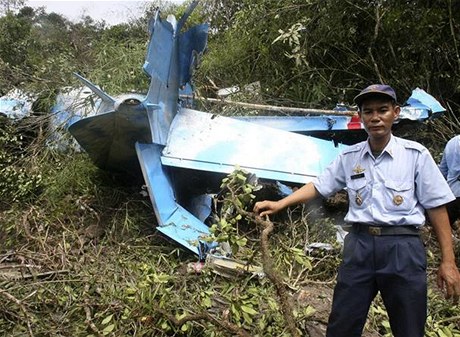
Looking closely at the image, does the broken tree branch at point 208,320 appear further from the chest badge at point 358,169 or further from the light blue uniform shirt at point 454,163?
the light blue uniform shirt at point 454,163

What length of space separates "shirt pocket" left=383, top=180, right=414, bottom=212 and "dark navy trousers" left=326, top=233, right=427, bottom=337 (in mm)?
132

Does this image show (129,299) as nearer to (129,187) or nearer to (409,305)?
(409,305)

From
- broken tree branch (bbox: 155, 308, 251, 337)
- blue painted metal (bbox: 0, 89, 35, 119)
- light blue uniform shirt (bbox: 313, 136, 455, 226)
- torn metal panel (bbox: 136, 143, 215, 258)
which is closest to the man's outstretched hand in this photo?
light blue uniform shirt (bbox: 313, 136, 455, 226)

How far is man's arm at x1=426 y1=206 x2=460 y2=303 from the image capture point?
2.09 meters

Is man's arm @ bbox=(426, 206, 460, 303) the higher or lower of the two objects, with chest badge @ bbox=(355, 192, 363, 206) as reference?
lower

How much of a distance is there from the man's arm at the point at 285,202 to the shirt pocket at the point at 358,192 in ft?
0.71

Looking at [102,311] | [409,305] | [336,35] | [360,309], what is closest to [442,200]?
[409,305]

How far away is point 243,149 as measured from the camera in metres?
4.59

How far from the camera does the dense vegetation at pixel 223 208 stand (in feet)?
9.66

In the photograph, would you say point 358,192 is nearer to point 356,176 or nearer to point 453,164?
point 356,176

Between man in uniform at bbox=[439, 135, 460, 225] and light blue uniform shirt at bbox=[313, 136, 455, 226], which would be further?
man in uniform at bbox=[439, 135, 460, 225]

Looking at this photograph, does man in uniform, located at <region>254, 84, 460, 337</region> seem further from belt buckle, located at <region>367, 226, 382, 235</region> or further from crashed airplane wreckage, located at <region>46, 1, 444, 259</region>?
crashed airplane wreckage, located at <region>46, 1, 444, 259</region>

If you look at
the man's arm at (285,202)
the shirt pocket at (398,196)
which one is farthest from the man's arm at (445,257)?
the man's arm at (285,202)

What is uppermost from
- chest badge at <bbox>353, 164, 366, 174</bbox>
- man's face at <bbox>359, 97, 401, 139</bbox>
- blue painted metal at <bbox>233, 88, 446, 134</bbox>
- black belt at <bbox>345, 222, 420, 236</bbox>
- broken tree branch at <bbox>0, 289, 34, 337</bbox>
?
man's face at <bbox>359, 97, 401, 139</bbox>
